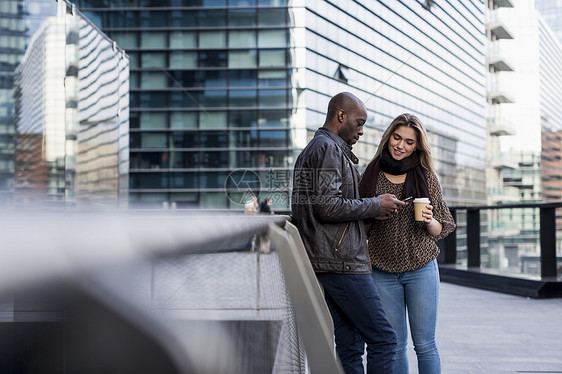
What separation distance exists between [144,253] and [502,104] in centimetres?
5782

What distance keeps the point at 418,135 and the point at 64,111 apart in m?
5.76

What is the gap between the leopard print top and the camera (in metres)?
2.38

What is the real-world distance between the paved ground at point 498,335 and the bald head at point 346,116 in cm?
204

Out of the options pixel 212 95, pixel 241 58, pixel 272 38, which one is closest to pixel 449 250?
pixel 241 58

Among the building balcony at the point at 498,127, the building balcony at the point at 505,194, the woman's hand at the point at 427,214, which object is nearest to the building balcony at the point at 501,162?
the building balcony at the point at 498,127

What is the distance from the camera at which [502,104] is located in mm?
53469

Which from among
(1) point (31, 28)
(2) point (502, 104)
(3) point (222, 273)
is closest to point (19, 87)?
(1) point (31, 28)

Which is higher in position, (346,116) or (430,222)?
(346,116)

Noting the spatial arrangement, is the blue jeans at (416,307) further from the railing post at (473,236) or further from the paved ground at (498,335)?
the railing post at (473,236)

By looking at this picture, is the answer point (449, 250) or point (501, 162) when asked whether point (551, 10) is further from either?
point (449, 250)

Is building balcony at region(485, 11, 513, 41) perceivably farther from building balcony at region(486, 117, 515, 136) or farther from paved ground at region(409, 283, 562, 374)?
paved ground at region(409, 283, 562, 374)

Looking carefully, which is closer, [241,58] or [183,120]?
[183,120]

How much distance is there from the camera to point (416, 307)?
2.37m

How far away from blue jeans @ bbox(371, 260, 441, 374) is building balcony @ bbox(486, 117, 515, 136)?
55661 millimetres
